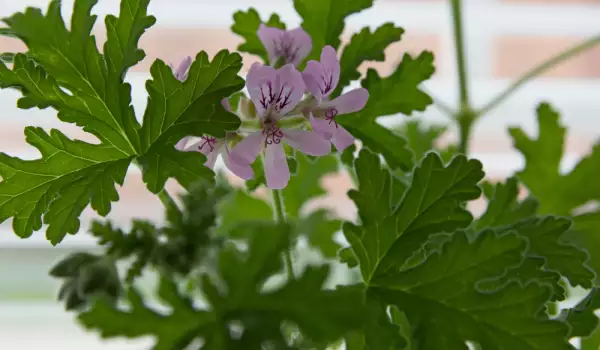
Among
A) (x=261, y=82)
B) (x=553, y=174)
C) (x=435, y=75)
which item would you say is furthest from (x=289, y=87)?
(x=435, y=75)

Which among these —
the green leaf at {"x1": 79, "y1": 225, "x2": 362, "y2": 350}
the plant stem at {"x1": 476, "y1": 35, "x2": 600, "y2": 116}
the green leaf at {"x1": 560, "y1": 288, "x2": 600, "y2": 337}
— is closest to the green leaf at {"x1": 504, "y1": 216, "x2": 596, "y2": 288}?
the green leaf at {"x1": 560, "y1": 288, "x2": 600, "y2": 337}

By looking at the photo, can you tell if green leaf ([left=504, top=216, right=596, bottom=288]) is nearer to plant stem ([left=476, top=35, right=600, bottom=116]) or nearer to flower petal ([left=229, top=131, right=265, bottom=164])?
flower petal ([left=229, top=131, right=265, bottom=164])

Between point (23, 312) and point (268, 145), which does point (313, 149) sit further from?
point (23, 312)

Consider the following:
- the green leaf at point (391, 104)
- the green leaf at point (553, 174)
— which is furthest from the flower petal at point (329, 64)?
the green leaf at point (553, 174)

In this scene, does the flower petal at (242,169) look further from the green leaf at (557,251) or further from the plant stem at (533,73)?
the plant stem at (533,73)

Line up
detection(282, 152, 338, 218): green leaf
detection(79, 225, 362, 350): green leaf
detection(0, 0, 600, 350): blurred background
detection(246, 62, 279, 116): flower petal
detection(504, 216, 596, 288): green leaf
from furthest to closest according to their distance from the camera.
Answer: detection(0, 0, 600, 350): blurred background, detection(282, 152, 338, 218): green leaf, detection(504, 216, 596, 288): green leaf, detection(246, 62, 279, 116): flower petal, detection(79, 225, 362, 350): green leaf

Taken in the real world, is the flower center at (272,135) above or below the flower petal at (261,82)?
below

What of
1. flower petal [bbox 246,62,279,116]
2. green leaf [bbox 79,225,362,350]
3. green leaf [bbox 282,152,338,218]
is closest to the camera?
green leaf [bbox 79,225,362,350]

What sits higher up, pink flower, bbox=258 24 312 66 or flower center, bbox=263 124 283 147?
pink flower, bbox=258 24 312 66
